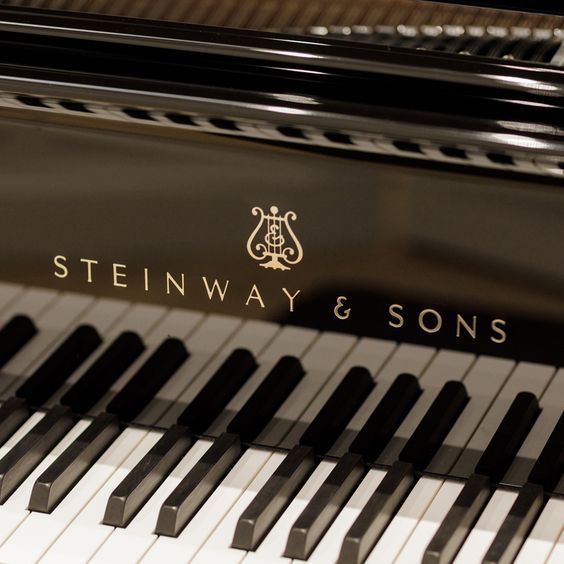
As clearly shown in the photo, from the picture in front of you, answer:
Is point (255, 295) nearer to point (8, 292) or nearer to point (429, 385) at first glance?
point (429, 385)

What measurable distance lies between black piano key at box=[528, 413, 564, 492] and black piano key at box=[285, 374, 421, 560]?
0.76ft

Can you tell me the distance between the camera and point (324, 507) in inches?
77.0

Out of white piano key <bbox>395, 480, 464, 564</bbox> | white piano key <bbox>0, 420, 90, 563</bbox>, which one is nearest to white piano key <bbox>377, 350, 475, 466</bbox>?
white piano key <bbox>395, 480, 464, 564</bbox>

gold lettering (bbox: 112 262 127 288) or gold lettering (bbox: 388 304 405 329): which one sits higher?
gold lettering (bbox: 388 304 405 329)

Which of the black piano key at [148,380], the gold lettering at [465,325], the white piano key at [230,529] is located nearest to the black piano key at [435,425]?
the gold lettering at [465,325]

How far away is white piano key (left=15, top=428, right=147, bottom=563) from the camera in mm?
1956

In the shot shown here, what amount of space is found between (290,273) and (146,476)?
1.29ft

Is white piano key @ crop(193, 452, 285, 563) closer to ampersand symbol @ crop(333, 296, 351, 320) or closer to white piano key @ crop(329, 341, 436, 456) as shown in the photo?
white piano key @ crop(329, 341, 436, 456)

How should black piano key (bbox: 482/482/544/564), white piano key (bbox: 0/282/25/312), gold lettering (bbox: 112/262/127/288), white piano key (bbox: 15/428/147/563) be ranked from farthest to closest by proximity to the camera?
1. white piano key (bbox: 0/282/25/312)
2. gold lettering (bbox: 112/262/127/288)
3. white piano key (bbox: 15/428/147/563)
4. black piano key (bbox: 482/482/544/564)

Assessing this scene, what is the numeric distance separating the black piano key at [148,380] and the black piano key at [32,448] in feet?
0.28

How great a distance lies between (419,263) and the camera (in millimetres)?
2010

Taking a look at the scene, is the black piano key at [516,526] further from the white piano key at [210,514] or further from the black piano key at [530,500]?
the white piano key at [210,514]

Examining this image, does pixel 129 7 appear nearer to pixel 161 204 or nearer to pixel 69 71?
pixel 69 71

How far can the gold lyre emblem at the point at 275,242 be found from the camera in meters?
2.05
